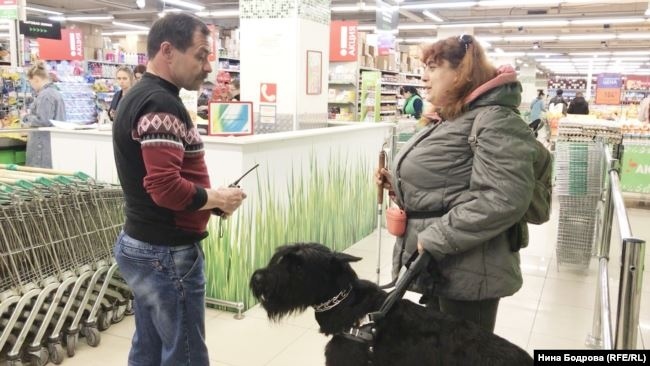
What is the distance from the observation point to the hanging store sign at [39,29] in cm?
725

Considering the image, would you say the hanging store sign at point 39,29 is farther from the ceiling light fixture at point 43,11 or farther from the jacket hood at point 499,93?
the ceiling light fixture at point 43,11

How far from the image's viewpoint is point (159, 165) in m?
1.63

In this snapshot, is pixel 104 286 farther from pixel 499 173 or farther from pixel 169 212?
pixel 499 173

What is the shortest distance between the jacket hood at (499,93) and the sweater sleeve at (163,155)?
0.93 meters

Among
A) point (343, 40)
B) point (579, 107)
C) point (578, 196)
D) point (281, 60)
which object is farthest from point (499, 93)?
point (579, 107)

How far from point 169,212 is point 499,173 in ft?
3.47

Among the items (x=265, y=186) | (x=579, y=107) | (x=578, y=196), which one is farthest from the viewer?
(x=579, y=107)

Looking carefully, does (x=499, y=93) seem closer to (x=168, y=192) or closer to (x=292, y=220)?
(x=168, y=192)

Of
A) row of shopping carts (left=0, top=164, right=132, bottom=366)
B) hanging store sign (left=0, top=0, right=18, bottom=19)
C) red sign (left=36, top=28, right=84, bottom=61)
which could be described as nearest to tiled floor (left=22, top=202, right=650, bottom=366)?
row of shopping carts (left=0, top=164, right=132, bottom=366)

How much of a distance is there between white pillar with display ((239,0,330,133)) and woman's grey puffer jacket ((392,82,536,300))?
3.96m

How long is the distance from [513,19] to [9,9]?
12.0m

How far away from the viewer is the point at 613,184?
2.53m

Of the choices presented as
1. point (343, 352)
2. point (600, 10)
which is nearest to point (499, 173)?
point (343, 352)

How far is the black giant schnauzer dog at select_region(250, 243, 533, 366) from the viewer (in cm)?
166
